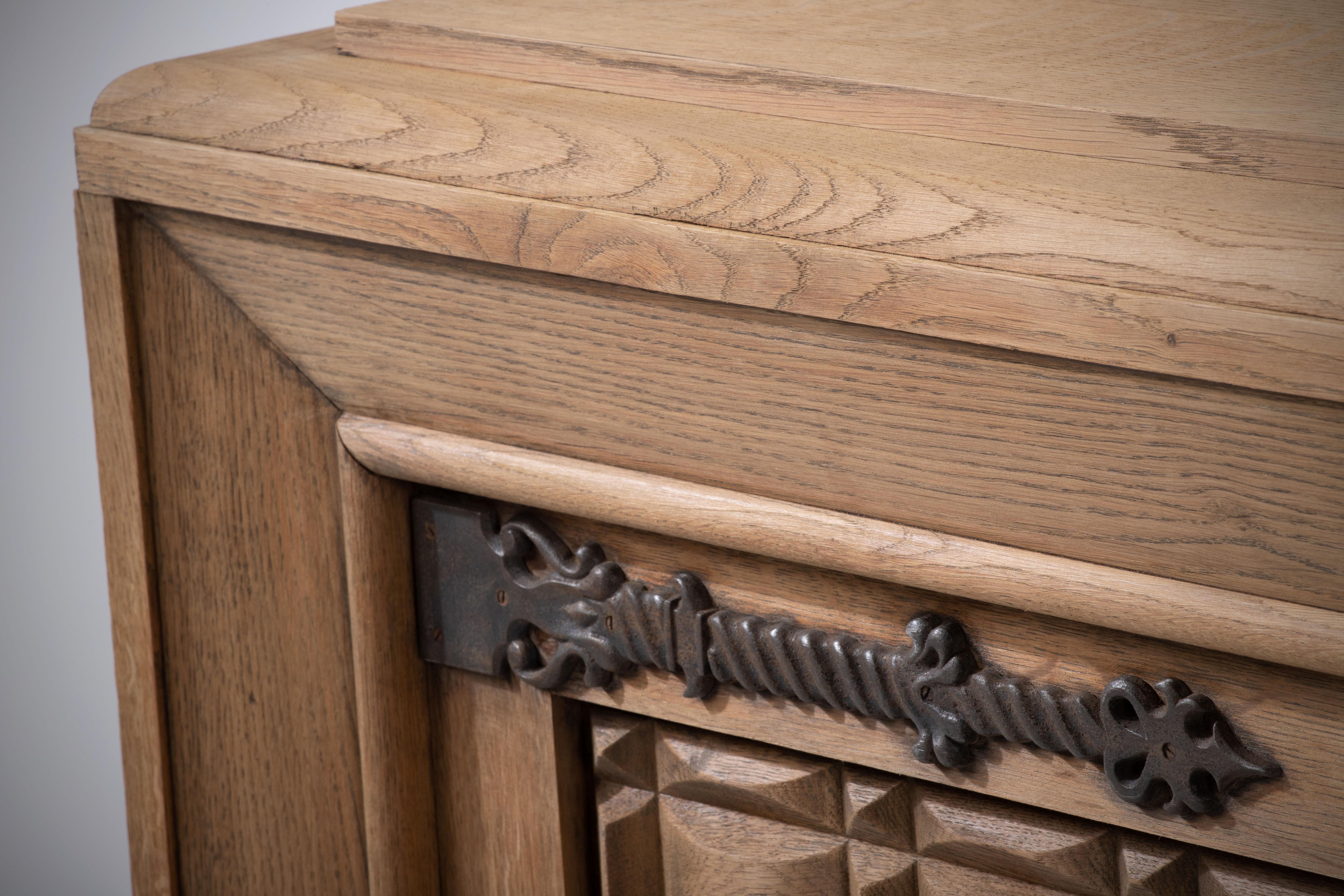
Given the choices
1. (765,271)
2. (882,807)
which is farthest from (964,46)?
(882,807)

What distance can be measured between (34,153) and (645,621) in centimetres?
74

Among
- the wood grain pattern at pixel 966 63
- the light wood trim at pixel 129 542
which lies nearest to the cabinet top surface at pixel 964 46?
the wood grain pattern at pixel 966 63

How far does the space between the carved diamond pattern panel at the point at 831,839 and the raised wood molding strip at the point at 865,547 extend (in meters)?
0.09

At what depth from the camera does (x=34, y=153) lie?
1020 mm

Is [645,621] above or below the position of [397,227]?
below

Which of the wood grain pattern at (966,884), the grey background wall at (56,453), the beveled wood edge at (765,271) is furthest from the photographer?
the grey background wall at (56,453)

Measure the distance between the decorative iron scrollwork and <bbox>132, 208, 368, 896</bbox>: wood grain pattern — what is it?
54 mm

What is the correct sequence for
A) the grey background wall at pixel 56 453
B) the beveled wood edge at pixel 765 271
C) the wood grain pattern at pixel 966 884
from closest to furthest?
the beveled wood edge at pixel 765 271 < the wood grain pattern at pixel 966 884 < the grey background wall at pixel 56 453

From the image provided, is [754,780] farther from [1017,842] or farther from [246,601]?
[246,601]

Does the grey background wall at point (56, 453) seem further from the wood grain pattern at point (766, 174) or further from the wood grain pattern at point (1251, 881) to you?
the wood grain pattern at point (1251, 881)

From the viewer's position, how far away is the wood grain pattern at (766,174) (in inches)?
15.4

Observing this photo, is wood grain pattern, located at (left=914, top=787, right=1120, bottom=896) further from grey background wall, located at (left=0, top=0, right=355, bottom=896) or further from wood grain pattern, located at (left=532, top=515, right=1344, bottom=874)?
grey background wall, located at (left=0, top=0, right=355, bottom=896)

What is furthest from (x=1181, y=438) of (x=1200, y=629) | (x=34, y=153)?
(x=34, y=153)

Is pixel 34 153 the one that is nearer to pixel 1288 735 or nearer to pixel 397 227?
pixel 397 227
